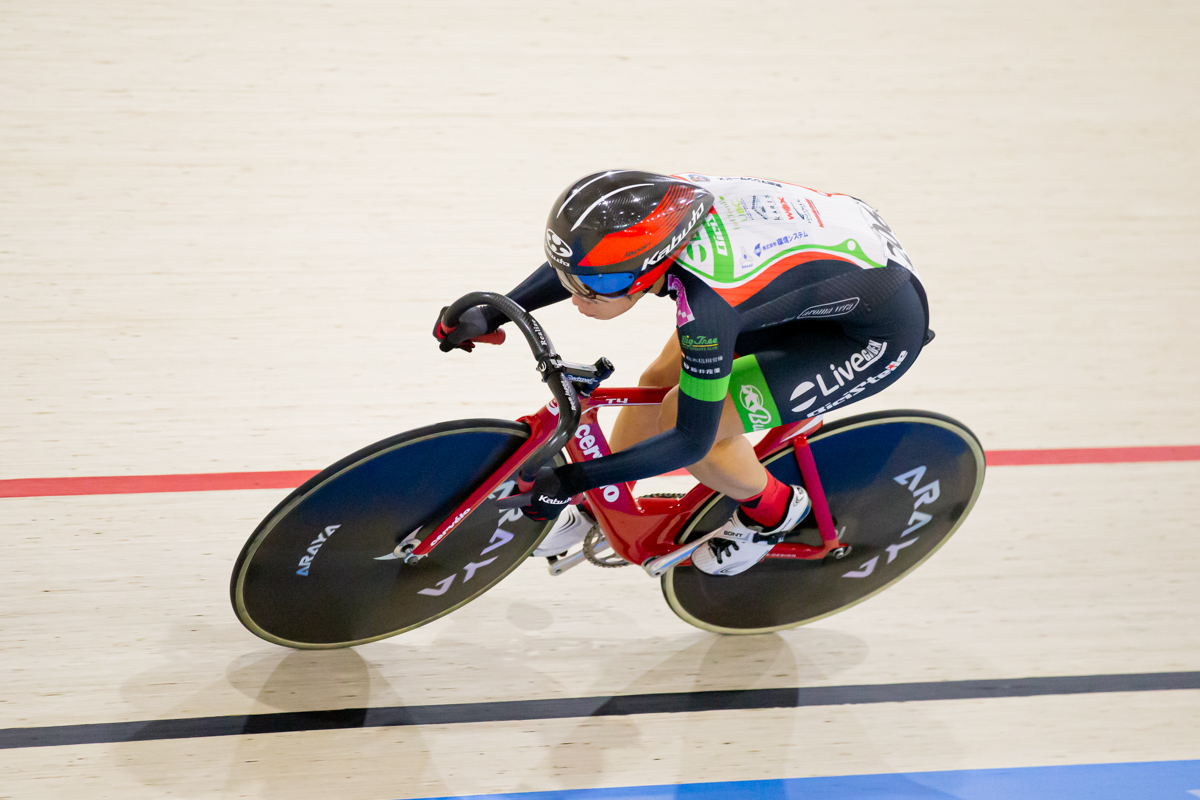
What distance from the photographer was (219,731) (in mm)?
2318

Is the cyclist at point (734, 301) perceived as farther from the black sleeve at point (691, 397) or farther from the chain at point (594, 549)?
the chain at point (594, 549)

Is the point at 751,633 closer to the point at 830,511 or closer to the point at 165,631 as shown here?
the point at 830,511

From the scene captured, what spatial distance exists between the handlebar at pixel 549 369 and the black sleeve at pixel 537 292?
9cm

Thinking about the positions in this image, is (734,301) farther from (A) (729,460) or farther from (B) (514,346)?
(B) (514,346)

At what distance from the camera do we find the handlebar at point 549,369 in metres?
1.90

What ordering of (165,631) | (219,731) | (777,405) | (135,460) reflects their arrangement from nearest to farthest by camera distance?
(777,405)
(219,731)
(165,631)
(135,460)

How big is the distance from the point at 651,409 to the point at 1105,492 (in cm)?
162

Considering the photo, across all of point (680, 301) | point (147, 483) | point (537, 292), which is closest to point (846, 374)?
point (680, 301)

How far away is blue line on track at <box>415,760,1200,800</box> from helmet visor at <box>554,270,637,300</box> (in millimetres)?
1099

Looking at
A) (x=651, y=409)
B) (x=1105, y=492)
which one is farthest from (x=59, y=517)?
(x=1105, y=492)

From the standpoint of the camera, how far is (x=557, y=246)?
1.85 m

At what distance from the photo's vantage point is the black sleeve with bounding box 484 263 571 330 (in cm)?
214

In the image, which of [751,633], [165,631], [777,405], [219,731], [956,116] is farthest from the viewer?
[956,116]

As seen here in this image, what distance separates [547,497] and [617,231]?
0.52 metres
